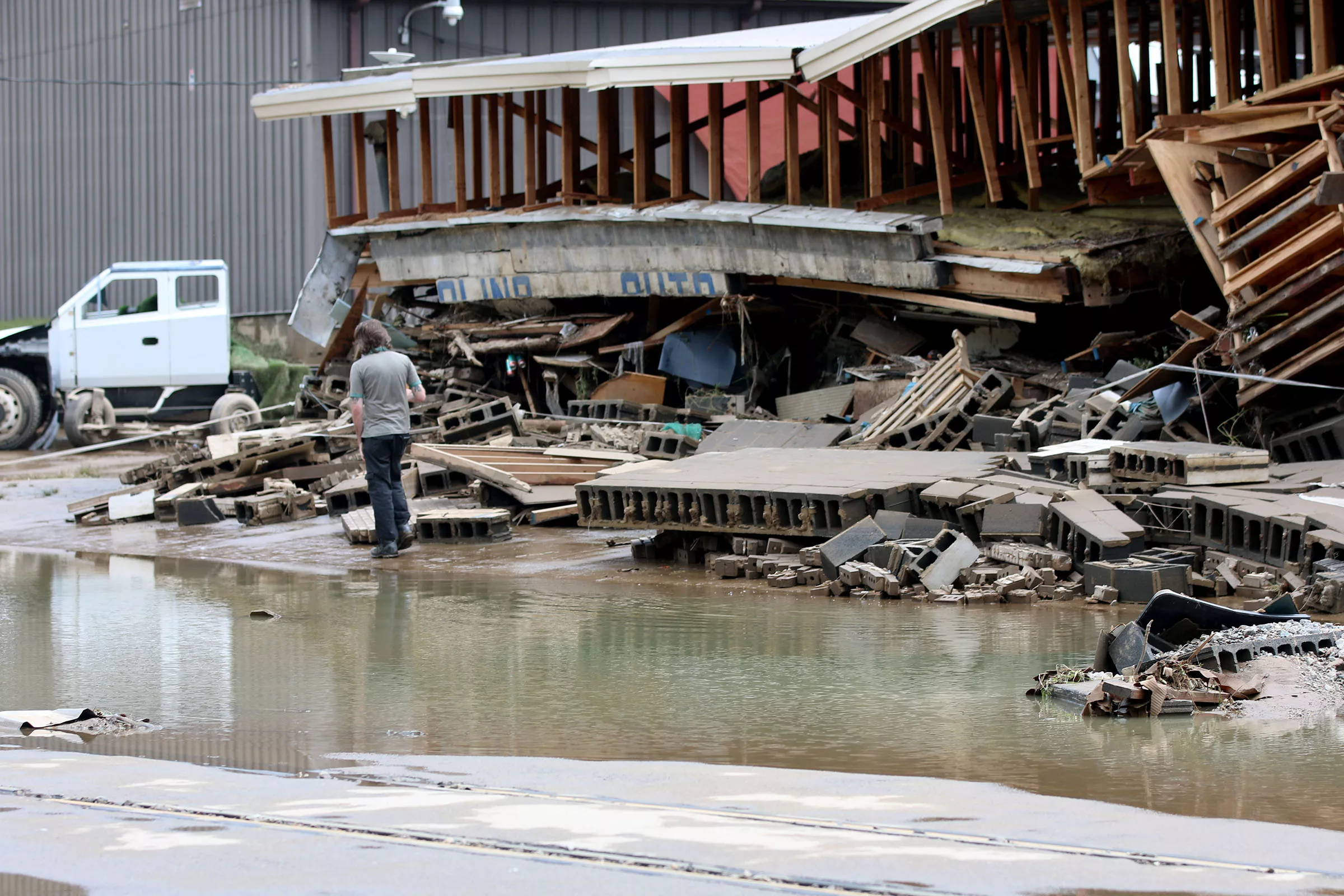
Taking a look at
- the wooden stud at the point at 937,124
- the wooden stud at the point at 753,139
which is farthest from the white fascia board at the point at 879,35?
the wooden stud at the point at 753,139

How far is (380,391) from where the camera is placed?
39.5ft

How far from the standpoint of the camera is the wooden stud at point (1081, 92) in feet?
49.0

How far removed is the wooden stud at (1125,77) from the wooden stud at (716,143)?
514cm

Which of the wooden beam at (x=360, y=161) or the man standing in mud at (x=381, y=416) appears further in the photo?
the wooden beam at (x=360, y=161)

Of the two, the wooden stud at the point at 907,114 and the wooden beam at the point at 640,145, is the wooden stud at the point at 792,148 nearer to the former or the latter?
the wooden stud at the point at 907,114

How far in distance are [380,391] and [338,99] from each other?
997cm

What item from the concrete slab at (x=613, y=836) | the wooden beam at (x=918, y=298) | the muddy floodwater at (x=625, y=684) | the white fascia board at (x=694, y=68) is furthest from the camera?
the white fascia board at (x=694, y=68)

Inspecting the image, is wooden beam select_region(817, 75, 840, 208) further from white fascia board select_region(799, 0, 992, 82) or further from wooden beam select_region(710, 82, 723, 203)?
wooden beam select_region(710, 82, 723, 203)

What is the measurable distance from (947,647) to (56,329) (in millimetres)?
18674

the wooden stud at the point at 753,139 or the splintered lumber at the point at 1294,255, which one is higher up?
the wooden stud at the point at 753,139

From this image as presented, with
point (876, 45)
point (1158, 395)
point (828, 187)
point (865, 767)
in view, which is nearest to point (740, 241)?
point (828, 187)

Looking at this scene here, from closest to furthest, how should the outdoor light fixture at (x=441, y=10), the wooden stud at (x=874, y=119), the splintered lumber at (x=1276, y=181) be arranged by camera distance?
the splintered lumber at (x=1276, y=181) < the wooden stud at (x=874, y=119) < the outdoor light fixture at (x=441, y=10)

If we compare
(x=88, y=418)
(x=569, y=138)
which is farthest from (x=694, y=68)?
(x=88, y=418)

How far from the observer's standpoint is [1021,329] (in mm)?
16766
